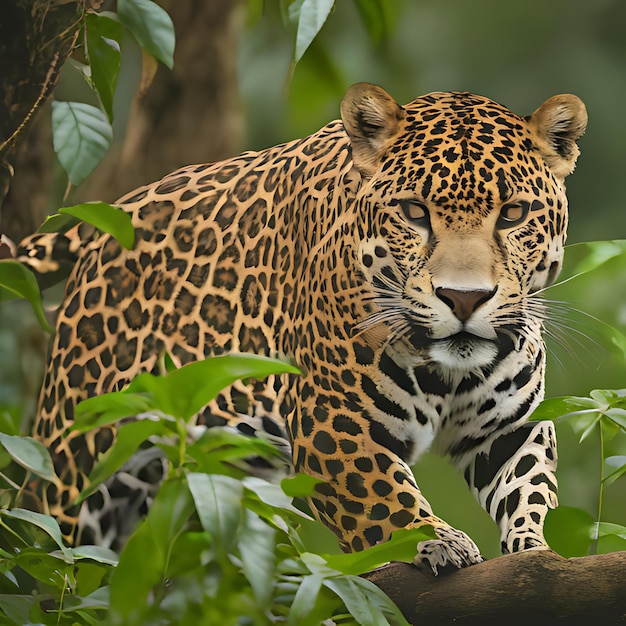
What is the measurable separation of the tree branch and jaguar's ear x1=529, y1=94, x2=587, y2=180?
3.41 ft

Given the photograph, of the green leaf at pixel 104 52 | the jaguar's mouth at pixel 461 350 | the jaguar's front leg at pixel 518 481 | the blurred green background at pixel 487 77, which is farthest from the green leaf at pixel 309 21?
the blurred green background at pixel 487 77

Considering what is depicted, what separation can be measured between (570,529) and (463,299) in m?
0.54

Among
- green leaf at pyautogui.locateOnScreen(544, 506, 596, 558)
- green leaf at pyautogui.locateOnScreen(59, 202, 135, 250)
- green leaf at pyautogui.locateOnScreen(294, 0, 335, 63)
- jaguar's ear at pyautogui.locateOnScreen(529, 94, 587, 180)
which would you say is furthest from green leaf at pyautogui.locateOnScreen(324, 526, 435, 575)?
jaguar's ear at pyautogui.locateOnScreen(529, 94, 587, 180)

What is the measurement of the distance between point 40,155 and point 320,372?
1339 millimetres

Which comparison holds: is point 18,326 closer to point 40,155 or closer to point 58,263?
point 58,263

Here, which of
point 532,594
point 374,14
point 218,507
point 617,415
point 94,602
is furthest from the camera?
point 374,14

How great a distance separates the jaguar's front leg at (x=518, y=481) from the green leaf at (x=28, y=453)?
119cm

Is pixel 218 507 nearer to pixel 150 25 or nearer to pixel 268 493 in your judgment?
pixel 268 493

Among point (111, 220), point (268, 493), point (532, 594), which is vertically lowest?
point (532, 594)

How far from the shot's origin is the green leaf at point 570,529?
2.04 metres

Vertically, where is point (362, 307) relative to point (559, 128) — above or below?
below

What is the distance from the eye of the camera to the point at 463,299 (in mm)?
2381

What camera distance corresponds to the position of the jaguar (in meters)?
2.50

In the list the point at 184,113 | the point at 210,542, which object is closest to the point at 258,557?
the point at 210,542
